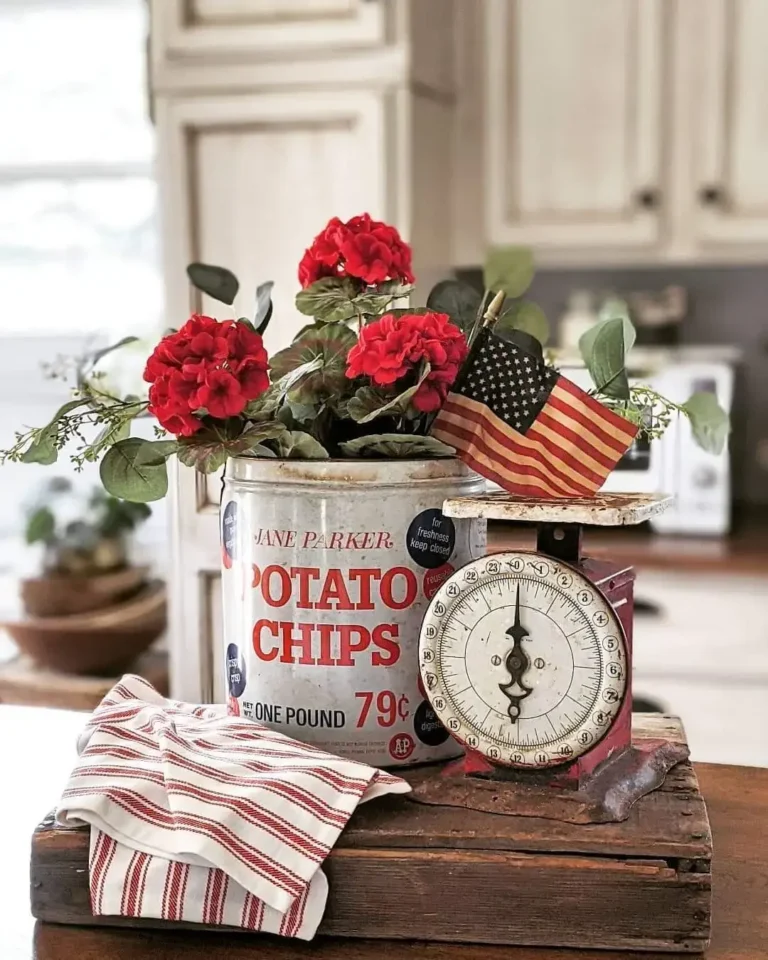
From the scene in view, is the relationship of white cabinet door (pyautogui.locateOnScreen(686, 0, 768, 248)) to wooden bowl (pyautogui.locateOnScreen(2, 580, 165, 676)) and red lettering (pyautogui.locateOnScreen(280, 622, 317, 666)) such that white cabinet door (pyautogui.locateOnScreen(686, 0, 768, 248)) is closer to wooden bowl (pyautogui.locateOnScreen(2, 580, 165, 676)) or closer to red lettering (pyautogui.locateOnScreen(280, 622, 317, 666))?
wooden bowl (pyautogui.locateOnScreen(2, 580, 165, 676))

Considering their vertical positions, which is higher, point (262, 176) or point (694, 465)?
point (262, 176)

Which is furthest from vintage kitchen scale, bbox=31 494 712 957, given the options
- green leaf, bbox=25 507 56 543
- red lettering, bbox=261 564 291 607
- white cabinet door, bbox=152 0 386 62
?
green leaf, bbox=25 507 56 543

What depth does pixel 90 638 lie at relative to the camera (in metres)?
2.42

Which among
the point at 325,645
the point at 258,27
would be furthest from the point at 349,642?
the point at 258,27

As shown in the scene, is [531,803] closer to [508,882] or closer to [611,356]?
[508,882]

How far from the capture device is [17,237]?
3072 mm

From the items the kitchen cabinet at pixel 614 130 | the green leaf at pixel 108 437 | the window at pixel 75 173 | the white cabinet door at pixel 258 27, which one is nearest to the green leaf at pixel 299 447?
the green leaf at pixel 108 437

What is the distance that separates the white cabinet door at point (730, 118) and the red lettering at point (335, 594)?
203 centimetres

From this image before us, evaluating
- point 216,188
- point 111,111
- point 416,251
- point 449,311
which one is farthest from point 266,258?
point 449,311

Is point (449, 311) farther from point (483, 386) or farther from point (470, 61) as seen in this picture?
point (470, 61)

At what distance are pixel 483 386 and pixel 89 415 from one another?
278mm

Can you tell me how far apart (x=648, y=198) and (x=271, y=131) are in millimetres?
872

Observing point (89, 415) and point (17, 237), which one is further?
point (17, 237)

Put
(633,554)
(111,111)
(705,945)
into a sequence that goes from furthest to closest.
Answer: (111,111), (633,554), (705,945)
